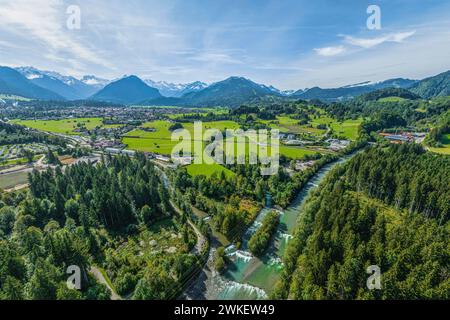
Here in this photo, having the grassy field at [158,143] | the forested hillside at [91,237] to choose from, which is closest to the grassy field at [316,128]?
the grassy field at [158,143]

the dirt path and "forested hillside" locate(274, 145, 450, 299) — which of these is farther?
the dirt path

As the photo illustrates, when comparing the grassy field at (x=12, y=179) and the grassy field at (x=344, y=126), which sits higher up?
the grassy field at (x=344, y=126)

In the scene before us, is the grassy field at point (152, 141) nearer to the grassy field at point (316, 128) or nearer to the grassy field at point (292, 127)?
the grassy field at point (292, 127)

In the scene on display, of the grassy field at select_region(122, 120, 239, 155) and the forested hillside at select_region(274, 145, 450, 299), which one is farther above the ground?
the grassy field at select_region(122, 120, 239, 155)

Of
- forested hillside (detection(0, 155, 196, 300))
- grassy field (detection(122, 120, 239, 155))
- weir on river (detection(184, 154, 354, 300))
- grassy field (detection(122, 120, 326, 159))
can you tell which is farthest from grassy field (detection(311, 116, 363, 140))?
forested hillside (detection(0, 155, 196, 300))

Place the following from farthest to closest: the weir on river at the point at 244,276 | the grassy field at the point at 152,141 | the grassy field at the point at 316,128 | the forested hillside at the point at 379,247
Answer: the grassy field at the point at 316,128
the grassy field at the point at 152,141
the weir on river at the point at 244,276
the forested hillside at the point at 379,247

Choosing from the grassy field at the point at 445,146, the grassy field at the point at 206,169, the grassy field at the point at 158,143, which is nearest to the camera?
the grassy field at the point at 206,169

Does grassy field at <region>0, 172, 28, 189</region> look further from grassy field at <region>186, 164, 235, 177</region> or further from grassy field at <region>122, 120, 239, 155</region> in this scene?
grassy field at <region>186, 164, 235, 177</region>

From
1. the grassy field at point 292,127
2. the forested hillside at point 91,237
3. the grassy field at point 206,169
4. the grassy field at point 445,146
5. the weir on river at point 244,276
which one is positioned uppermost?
the grassy field at point 292,127
